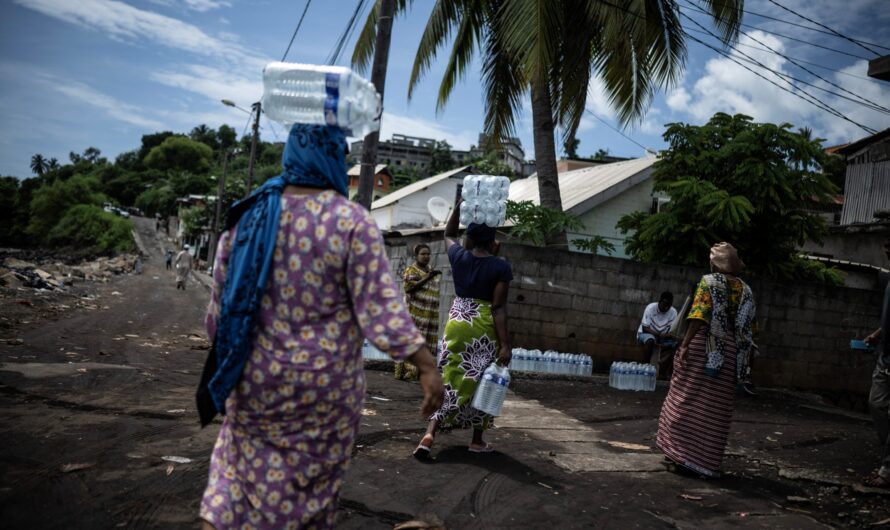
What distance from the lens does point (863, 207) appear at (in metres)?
18.5

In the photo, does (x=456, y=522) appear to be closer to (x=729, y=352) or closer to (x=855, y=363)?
(x=729, y=352)

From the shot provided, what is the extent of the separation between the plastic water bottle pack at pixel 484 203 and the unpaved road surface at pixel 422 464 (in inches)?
74.1

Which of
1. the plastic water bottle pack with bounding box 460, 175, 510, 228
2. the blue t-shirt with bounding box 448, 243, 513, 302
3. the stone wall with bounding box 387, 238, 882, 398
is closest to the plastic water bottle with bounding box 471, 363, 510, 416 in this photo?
the blue t-shirt with bounding box 448, 243, 513, 302

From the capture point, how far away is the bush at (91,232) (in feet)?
220

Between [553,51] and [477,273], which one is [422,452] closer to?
[477,273]

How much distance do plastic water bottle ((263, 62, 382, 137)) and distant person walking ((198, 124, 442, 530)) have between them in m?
0.20

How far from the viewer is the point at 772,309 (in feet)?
38.9

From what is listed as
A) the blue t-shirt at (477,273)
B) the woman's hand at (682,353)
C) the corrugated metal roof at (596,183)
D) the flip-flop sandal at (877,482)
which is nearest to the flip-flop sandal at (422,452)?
the blue t-shirt at (477,273)

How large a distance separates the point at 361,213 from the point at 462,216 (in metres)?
2.77

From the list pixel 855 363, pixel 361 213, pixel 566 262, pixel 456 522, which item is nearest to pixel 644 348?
pixel 566 262

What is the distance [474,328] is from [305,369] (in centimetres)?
297

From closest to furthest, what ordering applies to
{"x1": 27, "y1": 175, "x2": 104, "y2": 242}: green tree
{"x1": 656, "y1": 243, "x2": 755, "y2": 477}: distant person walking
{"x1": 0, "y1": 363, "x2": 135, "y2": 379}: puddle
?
{"x1": 656, "y1": 243, "x2": 755, "y2": 477}: distant person walking
{"x1": 0, "y1": 363, "x2": 135, "y2": 379}: puddle
{"x1": 27, "y1": 175, "x2": 104, "y2": 242}: green tree

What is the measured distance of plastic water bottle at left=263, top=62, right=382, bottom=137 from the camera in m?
2.47

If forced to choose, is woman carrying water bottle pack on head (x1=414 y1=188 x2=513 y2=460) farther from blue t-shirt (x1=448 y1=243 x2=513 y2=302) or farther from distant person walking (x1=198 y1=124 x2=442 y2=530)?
distant person walking (x1=198 y1=124 x2=442 y2=530)
